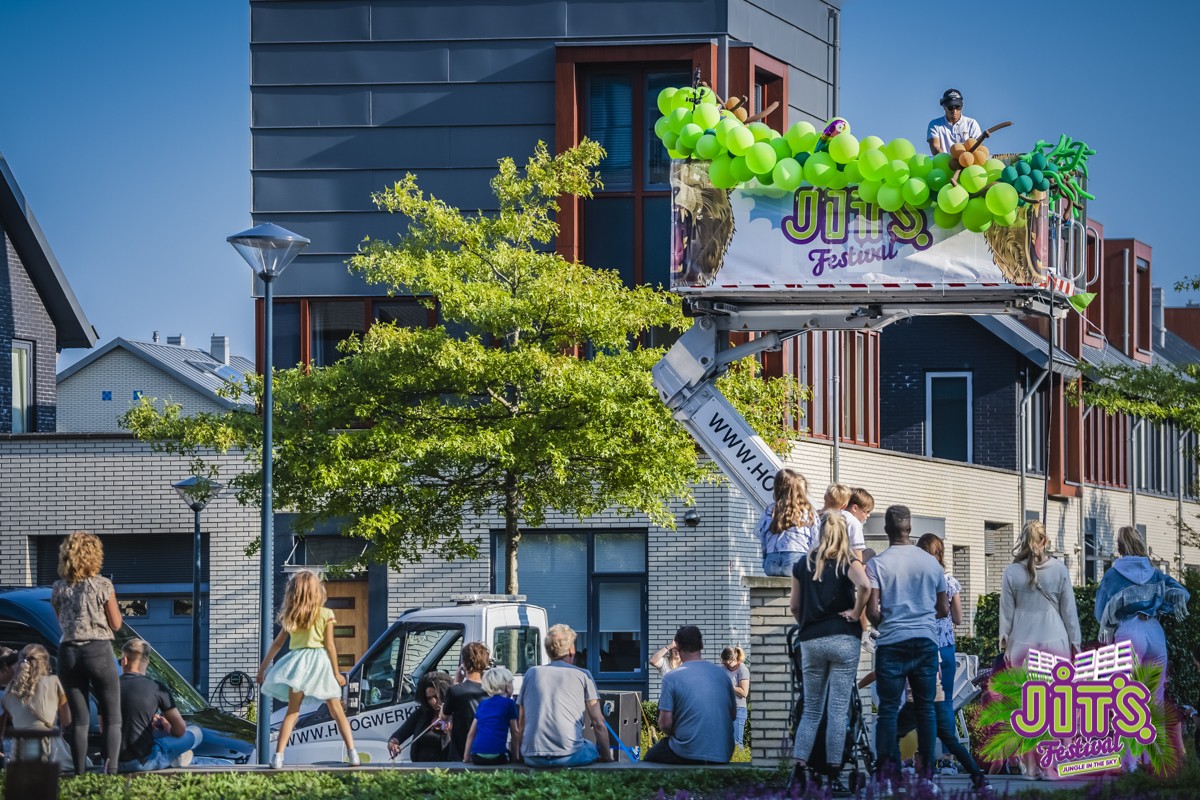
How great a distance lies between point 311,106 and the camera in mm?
27016

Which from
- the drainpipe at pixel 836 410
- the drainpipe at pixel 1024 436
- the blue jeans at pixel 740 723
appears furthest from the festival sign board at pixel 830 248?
the drainpipe at pixel 1024 436

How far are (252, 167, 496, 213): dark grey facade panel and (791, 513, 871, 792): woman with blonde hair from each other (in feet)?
52.9

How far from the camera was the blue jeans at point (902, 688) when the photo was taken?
11.4 m

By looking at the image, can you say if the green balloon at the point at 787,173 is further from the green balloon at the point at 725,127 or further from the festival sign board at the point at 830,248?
the green balloon at the point at 725,127

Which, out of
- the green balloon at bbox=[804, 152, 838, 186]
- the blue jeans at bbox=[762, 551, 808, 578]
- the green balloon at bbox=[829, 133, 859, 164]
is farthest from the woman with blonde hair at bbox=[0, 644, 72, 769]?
the green balloon at bbox=[829, 133, 859, 164]

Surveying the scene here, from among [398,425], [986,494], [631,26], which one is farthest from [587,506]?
[986,494]

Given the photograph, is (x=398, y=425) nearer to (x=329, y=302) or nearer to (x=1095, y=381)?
(x=329, y=302)

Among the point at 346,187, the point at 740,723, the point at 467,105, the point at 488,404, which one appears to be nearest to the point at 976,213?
the point at 740,723

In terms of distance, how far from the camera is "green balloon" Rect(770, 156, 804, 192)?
41.2 feet

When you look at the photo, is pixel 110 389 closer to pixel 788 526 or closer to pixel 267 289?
pixel 267 289

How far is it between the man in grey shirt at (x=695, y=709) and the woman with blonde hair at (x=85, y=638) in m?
3.84

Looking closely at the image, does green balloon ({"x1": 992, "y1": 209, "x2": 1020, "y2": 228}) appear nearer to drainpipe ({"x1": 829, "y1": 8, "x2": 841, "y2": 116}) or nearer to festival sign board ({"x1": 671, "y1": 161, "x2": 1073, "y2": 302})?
festival sign board ({"x1": 671, "y1": 161, "x2": 1073, "y2": 302})

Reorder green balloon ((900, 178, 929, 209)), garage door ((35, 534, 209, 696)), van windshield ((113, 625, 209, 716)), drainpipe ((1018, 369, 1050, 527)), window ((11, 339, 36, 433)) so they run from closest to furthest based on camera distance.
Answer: green balloon ((900, 178, 929, 209)), van windshield ((113, 625, 209, 716)), garage door ((35, 534, 209, 696)), window ((11, 339, 36, 433)), drainpipe ((1018, 369, 1050, 527))

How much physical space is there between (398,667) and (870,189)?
6211mm
